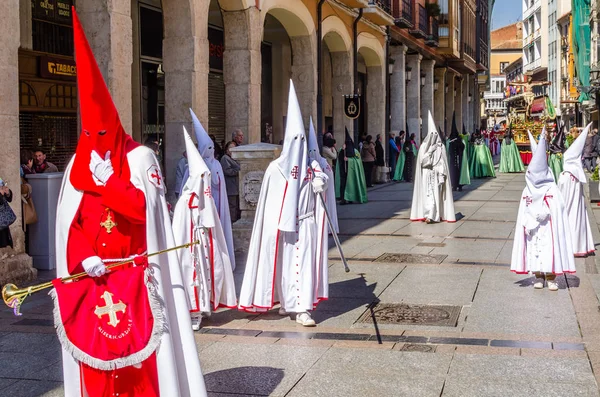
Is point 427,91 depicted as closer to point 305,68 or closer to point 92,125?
point 305,68

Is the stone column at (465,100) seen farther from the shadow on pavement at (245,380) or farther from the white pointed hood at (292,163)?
the shadow on pavement at (245,380)

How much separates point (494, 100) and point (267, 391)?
12335 centimetres

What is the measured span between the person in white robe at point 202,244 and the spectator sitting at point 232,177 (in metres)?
5.39

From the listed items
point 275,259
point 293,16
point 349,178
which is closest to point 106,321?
point 275,259

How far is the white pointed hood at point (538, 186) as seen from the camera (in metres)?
9.28

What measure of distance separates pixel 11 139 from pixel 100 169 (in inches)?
225

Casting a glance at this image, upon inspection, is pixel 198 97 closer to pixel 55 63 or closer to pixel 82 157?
pixel 55 63

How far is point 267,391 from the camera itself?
18.9 ft

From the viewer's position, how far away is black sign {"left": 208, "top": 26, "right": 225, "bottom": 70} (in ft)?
69.1

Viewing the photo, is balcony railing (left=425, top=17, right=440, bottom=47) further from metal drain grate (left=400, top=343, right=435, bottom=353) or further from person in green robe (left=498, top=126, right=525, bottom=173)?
metal drain grate (left=400, top=343, right=435, bottom=353)

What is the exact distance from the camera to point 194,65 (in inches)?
571

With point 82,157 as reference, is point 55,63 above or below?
above

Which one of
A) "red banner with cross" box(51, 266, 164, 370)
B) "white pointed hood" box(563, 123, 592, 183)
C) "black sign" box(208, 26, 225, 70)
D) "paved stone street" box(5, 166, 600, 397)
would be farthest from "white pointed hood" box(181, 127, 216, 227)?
"black sign" box(208, 26, 225, 70)

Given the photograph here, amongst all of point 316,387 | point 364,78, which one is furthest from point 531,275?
point 364,78
